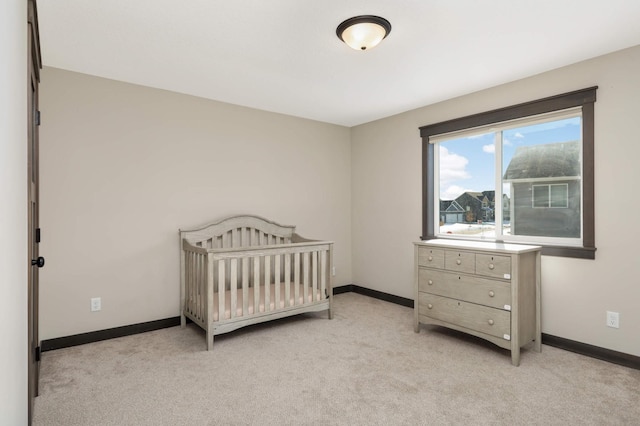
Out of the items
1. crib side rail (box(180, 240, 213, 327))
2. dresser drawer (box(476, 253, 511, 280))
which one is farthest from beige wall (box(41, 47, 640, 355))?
dresser drawer (box(476, 253, 511, 280))

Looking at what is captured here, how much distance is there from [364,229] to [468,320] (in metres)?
2.01

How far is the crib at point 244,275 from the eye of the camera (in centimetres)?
296

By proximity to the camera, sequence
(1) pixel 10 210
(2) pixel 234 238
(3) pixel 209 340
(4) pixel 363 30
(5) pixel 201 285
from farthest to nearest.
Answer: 1. (2) pixel 234 238
2. (5) pixel 201 285
3. (3) pixel 209 340
4. (4) pixel 363 30
5. (1) pixel 10 210

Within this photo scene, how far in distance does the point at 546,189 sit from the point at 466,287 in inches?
44.5

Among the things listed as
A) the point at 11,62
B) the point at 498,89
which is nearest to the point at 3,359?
the point at 11,62

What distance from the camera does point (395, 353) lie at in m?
2.77

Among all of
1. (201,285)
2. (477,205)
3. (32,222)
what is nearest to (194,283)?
(201,285)

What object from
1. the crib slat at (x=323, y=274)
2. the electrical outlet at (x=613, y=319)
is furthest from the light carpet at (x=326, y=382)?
the crib slat at (x=323, y=274)

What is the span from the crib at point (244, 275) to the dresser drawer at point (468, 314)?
39.2 inches

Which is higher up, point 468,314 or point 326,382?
point 468,314

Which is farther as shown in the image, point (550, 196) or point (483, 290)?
point (550, 196)

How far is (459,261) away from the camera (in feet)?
9.74

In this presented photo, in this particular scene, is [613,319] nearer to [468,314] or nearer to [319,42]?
[468,314]

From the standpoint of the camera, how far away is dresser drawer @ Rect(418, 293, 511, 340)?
2.67 m
